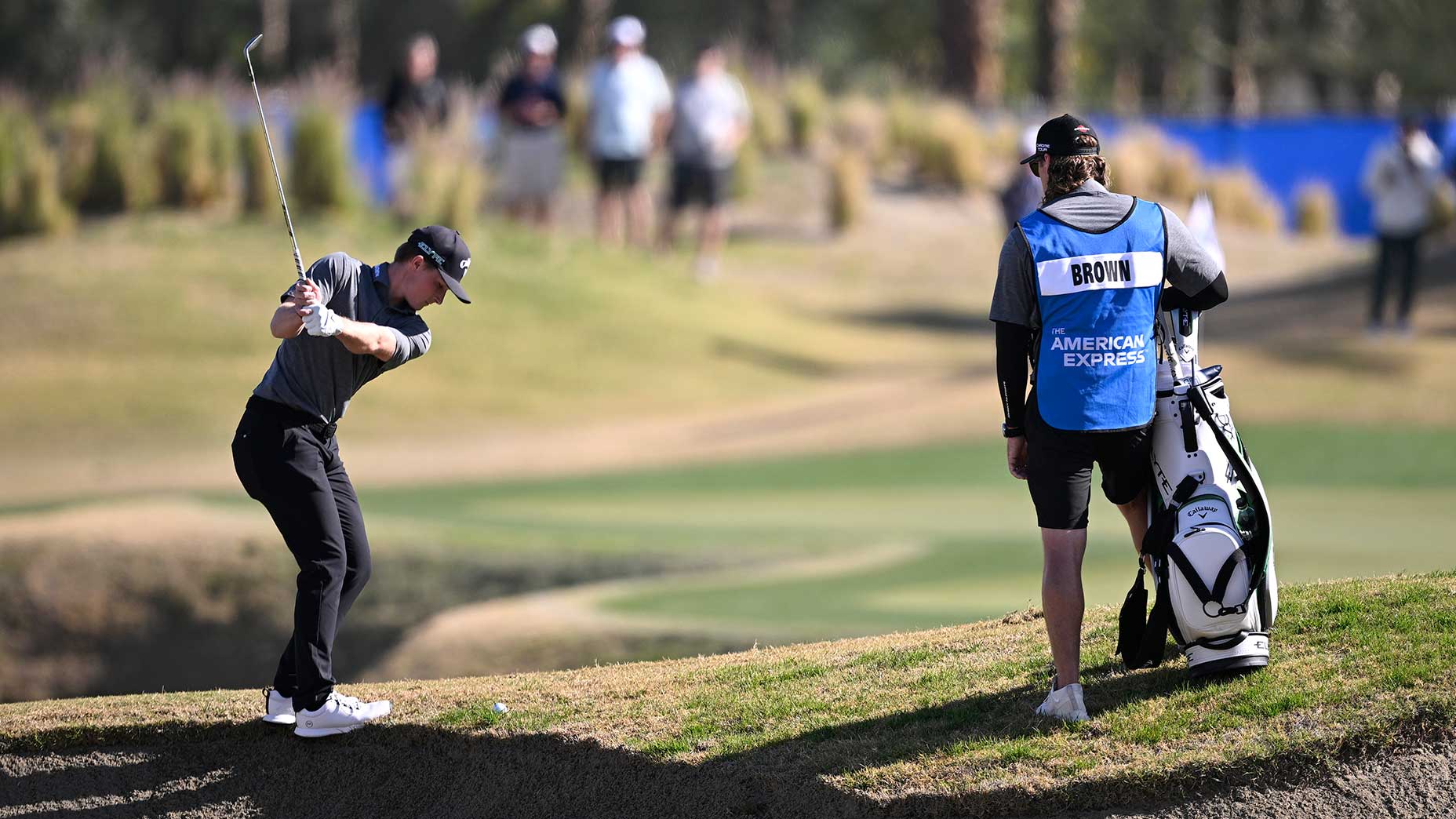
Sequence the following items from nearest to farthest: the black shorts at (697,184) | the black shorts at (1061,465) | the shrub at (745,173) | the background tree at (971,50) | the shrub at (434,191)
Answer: the black shorts at (1061,465) < the black shorts at (697,184) < the shrub at (434,191) < the shrub at (745,173) < the background tree at (971,50)

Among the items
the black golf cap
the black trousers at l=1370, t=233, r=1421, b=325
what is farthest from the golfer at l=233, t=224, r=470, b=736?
the black trousers at l=1370, t=233, r=1421, b=325

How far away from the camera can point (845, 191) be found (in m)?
25.6

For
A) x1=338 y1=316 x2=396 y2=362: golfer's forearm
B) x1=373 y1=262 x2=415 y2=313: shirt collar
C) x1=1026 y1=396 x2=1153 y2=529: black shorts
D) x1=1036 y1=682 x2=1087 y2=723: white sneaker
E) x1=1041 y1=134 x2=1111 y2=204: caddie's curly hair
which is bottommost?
x1=1036 y1=682 x2=1087 y2=723: white sneaker

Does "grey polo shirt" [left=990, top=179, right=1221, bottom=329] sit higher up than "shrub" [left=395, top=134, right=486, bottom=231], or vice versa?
"shrub" [left=395, top=134, right=486, bottom=231]

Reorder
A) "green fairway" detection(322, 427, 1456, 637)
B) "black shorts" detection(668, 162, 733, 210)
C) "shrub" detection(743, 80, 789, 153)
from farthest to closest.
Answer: "shrub" detection(743, 80, 789, 153)
"black shorts" detection(668, 162, 733, 210)
"green fairway" detection(322, 427, 1456, 637)

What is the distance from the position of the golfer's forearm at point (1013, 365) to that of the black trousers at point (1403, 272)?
13.8m

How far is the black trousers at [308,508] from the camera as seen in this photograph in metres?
6.10

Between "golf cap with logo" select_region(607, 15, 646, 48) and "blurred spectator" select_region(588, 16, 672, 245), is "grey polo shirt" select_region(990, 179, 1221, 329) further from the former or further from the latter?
"golf cap with logo" select_region(607, 15, 646, 48)

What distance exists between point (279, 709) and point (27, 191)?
15.1 m

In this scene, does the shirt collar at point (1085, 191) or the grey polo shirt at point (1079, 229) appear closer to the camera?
the grey polo shirt at point (1079, 229)

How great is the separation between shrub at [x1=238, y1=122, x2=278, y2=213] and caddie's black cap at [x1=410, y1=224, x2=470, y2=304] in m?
14.8

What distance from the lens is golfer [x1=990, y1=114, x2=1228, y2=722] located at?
550cm

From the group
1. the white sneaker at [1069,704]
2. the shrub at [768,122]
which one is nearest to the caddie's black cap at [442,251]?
the white sneaker at [1069,704]

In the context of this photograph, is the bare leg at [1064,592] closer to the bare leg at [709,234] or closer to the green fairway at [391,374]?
the green fairway at [391,374]
